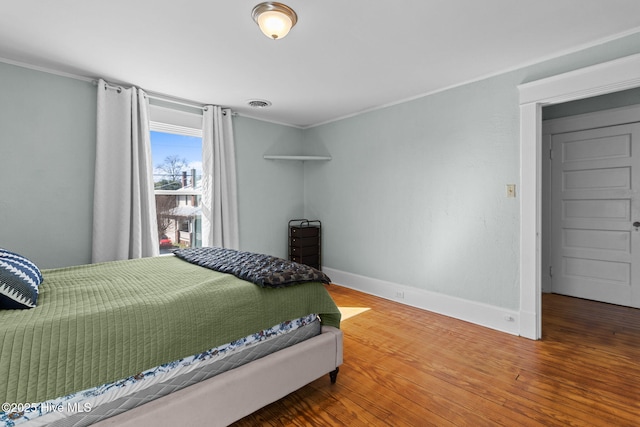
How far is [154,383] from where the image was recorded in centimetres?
142

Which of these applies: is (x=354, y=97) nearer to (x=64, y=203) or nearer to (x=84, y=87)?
(x=84, y=87)

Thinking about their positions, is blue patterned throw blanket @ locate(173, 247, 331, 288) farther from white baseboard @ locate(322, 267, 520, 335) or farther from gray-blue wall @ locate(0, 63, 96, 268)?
white baseboard @ locate(322, 267, 520, 335)

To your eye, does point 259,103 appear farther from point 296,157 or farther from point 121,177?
point 121,177

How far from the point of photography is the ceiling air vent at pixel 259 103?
3.80 m

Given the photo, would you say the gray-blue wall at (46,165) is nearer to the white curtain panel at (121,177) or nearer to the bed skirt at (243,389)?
the white curtain panel at (121,177)

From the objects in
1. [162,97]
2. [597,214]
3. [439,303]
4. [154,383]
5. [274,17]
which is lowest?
[439,303]

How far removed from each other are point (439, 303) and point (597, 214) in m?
2.27

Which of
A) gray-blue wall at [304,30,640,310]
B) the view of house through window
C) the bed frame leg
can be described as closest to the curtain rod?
the view of house through window

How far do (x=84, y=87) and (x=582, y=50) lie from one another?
443 cm

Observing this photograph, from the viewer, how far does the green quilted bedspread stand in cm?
117

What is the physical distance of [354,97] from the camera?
144 inches

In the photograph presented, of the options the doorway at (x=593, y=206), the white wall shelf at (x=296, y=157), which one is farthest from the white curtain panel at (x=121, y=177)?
the doorway at (x=593, y=206)

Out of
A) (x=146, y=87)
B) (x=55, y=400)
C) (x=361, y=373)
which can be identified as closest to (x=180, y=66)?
(x=146, y=87)

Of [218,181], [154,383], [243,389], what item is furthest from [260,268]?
[218,181]
